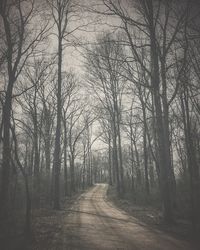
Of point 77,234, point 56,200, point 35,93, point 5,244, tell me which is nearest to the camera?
point 5,244

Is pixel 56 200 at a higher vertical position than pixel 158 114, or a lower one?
lower

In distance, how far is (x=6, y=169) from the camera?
11.6 metres

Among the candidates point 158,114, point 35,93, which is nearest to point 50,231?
point 158,114

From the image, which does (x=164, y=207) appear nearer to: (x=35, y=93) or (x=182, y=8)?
(x=182, y=8)

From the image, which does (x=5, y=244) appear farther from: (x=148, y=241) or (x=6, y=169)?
(x=6, y=169)

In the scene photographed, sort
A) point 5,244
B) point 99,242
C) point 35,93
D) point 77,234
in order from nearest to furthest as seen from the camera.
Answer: point 5,244 < point 99,242 < point 77,234 < point 35,93

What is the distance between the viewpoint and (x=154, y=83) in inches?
439

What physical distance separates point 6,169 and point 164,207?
750cm

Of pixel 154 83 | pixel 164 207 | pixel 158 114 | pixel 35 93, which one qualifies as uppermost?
pixel 35 93

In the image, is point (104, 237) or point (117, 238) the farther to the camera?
point (104, 237)

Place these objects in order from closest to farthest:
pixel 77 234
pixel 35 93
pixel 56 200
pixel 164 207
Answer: pixel 77 234
pixel 164 207
pixel 56 200
pixel 35 93

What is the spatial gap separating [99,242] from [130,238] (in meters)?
1.11

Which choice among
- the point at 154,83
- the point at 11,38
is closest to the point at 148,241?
the point at 154,83

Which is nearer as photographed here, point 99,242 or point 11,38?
point 99,242
